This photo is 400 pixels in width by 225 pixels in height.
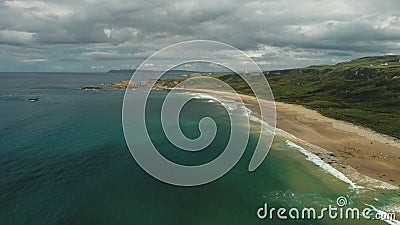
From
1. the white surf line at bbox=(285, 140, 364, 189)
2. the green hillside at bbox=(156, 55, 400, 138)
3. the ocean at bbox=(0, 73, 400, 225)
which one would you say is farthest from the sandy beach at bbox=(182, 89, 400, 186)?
the green hillside at bbox=(156, 55, 400, 138)

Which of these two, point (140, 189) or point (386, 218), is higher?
point (140, 189)

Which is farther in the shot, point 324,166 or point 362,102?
point 362,102

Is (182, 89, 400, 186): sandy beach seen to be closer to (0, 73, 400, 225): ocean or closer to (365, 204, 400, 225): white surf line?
(0, 73, 400, 225): ocean

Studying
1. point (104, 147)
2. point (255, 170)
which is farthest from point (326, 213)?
point (104, 147)

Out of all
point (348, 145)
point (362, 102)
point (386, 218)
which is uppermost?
point (362, 102)

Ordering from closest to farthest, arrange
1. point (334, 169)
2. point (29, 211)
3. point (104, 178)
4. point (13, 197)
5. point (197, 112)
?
point (29, 211) < point (13, 197) < point (104, 178) < point (334, 169) < point (197, 112)

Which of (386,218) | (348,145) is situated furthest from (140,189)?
(348,145)

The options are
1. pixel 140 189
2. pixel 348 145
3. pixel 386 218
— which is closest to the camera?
pixel 386 218

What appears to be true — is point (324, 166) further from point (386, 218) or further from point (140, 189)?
point (140, 189)

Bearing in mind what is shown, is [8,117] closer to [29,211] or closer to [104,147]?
[104,147]
